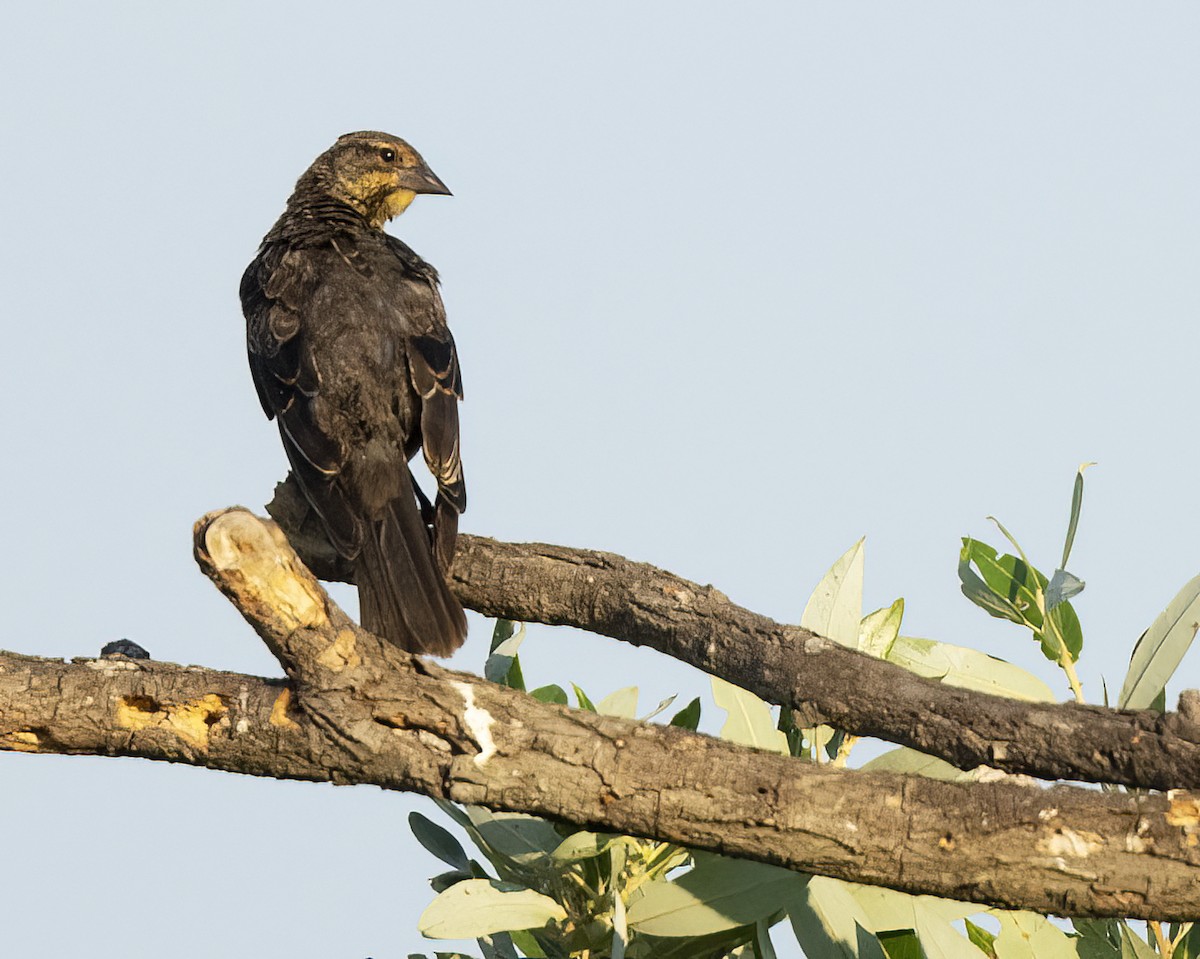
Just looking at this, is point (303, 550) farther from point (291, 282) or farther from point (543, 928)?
point (543, 928)

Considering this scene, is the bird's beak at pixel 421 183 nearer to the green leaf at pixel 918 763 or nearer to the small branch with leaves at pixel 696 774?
the small branch with leaves at pixel 696 774

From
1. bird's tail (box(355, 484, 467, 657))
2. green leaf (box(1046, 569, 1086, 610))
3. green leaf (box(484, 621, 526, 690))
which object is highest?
bird's tail (box(355, 484, 467, 657))

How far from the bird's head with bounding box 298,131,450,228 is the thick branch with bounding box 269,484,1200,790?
6.24 feet

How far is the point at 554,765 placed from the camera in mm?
2895

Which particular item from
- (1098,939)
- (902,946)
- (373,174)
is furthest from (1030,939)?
(373,174)

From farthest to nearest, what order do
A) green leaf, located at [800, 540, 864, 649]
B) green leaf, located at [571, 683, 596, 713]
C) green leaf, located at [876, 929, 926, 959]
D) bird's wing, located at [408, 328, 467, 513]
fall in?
bird's wing, located at [408, 328, 467, 513]
green leaf, located at [800, 540, 864, 649]
green leaf, located at [571, 683, 596, 713]
green leaf, located at [876, 929, 926, 959]

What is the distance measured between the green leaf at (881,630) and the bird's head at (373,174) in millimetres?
3230

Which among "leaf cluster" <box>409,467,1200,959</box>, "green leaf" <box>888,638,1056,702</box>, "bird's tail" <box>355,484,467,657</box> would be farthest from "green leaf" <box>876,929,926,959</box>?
"bird's tail" <box>355,484,467,657</box>

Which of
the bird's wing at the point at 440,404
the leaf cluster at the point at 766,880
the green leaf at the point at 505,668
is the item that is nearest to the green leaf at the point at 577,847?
the leaf cluster at the point at 766,880

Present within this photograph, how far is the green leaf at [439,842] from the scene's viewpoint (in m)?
3.30

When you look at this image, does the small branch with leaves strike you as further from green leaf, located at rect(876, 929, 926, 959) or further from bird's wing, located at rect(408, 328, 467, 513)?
bird's wing, located at rect(408, 328, 467, 513)

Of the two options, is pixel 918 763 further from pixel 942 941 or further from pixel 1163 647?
pixel 1163 647

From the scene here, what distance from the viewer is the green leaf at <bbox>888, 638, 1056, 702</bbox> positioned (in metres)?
3.53

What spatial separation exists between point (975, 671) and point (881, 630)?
254 mm
